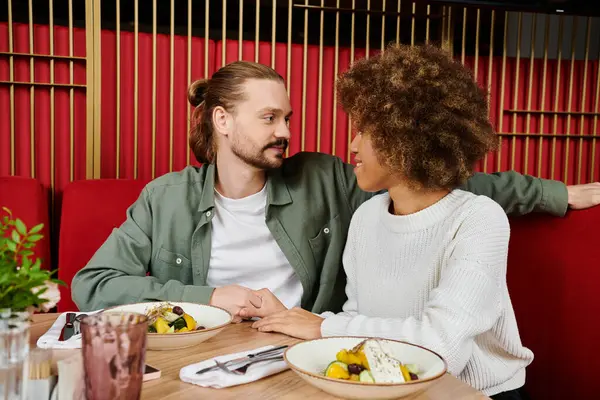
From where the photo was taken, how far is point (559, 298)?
1.65m

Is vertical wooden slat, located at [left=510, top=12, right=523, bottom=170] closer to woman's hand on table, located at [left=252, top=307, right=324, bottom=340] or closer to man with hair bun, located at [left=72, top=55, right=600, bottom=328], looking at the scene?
man with hair bun, located at [left=72, top=55, right=600, bottom=328]

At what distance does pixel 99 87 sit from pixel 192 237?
119cm

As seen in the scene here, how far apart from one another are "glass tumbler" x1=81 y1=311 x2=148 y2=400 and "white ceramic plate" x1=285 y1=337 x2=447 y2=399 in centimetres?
24

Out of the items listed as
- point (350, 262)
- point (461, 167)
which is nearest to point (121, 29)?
point (350, 262)

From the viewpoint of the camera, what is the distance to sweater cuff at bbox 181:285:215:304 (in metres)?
1.54

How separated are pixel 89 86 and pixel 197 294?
1551 mm

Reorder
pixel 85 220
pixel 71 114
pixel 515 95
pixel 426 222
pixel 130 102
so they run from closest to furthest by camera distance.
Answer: pixel 426 222, pixel 85 220, pixel 71 114, pixel 130 102, pixel 515 95

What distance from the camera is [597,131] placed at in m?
3.88

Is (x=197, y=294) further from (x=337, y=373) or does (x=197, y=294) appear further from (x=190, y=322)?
(x=337, y=373)

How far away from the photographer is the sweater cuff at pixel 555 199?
5.43 ft

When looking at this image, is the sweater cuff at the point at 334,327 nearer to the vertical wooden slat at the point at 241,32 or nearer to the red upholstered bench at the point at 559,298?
the red upholstered bench at the point at 559,298

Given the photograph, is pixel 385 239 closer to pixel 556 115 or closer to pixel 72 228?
pixel 72 228

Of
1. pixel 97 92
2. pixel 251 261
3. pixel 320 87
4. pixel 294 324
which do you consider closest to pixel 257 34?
pixel 320 87

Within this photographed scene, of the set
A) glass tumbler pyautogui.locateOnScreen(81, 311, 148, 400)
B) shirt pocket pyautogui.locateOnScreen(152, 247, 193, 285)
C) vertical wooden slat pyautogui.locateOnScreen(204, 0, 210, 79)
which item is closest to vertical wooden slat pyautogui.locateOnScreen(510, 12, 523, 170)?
vertical wooden slat pyautogui.locateOnScreen(204, 0, 210, 79)
